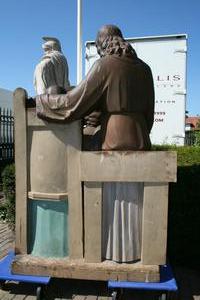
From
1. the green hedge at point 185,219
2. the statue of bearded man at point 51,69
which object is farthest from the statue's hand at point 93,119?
the green hedge at point 185,219

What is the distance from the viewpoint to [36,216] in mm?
3922

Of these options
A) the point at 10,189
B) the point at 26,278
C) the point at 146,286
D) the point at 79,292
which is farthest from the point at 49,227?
the point at 10,189

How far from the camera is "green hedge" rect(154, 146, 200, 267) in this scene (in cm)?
484

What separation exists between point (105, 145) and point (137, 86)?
61 centimetres

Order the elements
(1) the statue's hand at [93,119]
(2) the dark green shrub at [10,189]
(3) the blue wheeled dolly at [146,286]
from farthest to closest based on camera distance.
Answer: (2) the dark green shrub at [10,189], (1) the statue's hand at [93,119], (3) the blue wheeled dolly at [146,286]

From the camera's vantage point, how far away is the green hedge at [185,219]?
484 centimetres

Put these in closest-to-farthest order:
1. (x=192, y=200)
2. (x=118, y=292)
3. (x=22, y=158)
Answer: (x=118, y=292) < (x=22, y=158) < (x=192, y=200)

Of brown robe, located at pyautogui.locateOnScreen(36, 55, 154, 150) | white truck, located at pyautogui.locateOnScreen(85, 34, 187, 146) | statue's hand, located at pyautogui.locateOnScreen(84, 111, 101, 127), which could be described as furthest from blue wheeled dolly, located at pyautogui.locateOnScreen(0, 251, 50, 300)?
white truck, located at pyautogui.locateOnScreen(85, 34, 187, 146)

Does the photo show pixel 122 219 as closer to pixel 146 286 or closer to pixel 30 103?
pixel 146 286

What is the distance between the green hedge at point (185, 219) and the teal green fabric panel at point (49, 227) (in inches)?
62.9

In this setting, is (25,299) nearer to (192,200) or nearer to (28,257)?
(28,257)

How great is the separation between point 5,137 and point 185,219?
8496 millimetres

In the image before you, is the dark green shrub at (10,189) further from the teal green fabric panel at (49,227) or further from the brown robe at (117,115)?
the brown robe at (117,115)

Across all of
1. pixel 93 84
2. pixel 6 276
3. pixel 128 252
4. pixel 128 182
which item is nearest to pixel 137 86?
pixel 93 84
